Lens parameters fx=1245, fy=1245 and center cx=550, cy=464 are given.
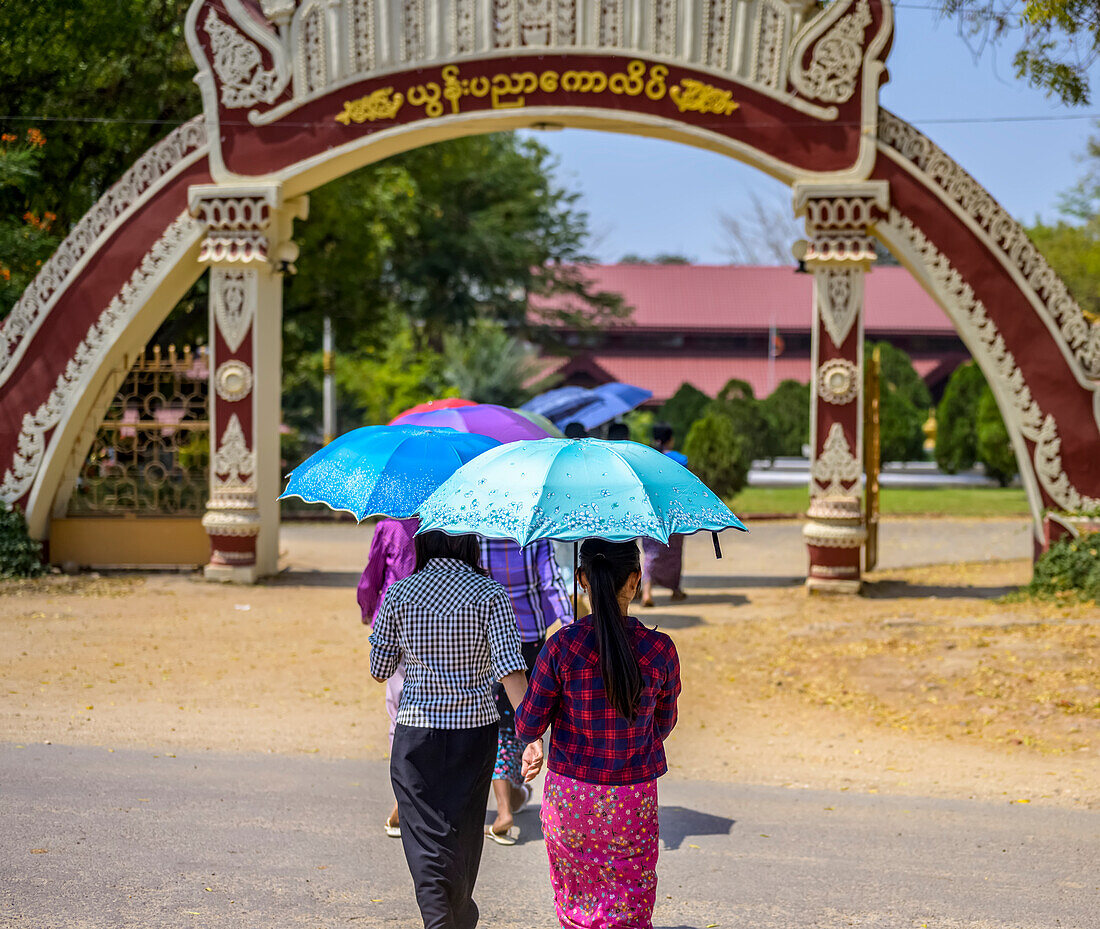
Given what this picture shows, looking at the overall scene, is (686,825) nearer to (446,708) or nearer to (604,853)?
(446,708)

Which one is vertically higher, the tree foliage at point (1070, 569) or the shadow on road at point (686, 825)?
the tree foliage at point (1070, 569)

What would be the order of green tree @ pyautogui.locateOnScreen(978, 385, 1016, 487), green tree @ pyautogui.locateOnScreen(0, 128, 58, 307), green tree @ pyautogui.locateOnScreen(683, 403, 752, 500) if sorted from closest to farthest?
green tree @ pyautogui.locateOnScreen(0, 128, 58, 307) → green tree @ pyautogui.locateOnScreen(683, 403, 752, 500) → green tree @ pyautogui.locateOnScreen(978, 385, 1016, 487)

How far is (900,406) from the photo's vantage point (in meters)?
31.4

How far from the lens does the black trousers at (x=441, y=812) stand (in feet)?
13.6

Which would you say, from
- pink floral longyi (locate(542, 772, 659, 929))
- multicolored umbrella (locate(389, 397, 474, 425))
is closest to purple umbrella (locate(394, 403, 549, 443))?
multicolored umbrella (locate(389, 397, 474, 425))

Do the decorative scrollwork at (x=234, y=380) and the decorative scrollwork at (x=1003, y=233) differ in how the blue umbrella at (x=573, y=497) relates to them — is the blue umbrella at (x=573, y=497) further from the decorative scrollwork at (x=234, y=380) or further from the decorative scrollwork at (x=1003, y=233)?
the decorative scrollwork at (x=234, y=380)

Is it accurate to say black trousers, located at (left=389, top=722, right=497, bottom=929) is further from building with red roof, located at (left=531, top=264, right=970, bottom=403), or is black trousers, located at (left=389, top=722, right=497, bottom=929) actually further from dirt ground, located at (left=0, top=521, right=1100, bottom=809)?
building with red roof, located at (left=531, top=264, right=970, bottom=403)

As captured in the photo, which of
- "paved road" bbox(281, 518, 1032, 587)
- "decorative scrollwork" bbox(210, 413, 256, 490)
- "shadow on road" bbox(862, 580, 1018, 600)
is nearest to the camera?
"shadow on road" bbox(862, 580, 1018, 600)

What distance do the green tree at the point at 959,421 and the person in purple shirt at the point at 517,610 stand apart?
26.7m

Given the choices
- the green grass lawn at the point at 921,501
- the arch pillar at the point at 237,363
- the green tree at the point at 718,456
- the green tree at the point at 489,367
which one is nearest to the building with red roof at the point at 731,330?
the green tree at the point at 489,367

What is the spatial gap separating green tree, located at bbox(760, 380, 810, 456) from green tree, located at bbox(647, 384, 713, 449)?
2.07 m

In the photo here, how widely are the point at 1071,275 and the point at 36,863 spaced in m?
32.6

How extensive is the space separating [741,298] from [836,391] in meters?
27.6

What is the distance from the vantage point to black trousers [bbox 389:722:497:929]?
4.14m
